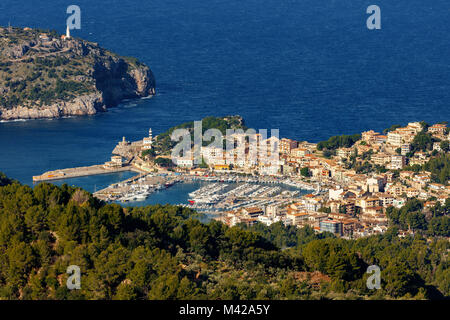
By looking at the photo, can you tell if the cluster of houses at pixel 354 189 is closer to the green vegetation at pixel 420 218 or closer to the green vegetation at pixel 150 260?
the green vegetation at pixel 420 218

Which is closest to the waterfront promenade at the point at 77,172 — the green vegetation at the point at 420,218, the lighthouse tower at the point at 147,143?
the lighthouse tower at the point at 147,143

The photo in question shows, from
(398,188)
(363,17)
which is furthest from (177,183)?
(363,17)

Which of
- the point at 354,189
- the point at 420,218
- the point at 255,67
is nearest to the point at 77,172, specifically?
the point at 354,189

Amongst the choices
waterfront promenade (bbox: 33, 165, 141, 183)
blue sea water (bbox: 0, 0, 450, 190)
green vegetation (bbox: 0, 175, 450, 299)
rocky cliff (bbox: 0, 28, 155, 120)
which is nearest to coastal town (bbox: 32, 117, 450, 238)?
waterfront promenade (bbox: 33, 165, 141, 183)

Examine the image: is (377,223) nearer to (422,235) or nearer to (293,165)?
(422,235)

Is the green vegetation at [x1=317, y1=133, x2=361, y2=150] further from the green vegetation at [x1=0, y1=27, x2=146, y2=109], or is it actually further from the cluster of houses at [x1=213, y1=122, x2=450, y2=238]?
the green vegetation at [x1=0, y1=27, x2=146, y2=109]

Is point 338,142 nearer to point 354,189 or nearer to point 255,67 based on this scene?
point 354,189
